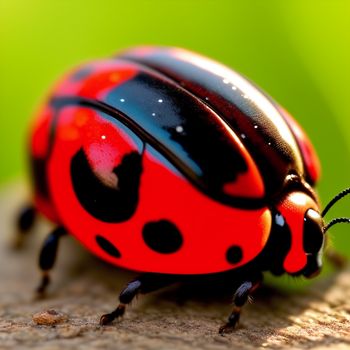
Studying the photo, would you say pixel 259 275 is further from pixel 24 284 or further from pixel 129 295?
pixel 24 284

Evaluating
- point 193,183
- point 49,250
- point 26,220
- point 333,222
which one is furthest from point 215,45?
point 193,183

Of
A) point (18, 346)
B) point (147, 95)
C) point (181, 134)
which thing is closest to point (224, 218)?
point (181, 134)

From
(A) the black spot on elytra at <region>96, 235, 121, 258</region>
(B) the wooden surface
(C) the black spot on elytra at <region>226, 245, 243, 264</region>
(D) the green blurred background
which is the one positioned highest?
(D) the green blurred background

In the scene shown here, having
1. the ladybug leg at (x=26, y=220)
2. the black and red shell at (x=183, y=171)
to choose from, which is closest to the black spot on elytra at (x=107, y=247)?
the black and red shell at (x=183, y=171)

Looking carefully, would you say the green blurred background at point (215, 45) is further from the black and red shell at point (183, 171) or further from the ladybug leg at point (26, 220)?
the black and red shell at point (183, 171)

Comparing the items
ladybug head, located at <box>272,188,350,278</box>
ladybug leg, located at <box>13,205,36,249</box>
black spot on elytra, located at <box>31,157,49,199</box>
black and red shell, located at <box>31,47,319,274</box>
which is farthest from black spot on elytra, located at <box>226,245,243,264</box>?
ladybug leg, located at <box>13,205,36,249</box>

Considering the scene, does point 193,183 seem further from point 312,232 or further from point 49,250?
point 49,250

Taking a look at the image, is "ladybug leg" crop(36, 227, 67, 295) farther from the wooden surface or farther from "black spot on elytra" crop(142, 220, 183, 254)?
"black spot on elytra" crop(142, 220, 183, 254)

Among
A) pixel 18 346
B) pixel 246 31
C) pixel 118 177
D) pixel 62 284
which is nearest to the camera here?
pixel 18 346
